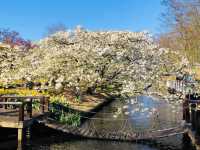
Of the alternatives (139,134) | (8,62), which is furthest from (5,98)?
(139,134)

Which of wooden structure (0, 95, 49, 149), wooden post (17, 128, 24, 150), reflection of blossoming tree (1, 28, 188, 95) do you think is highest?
reflection of blossoming tree (1, 28, 188, 95)

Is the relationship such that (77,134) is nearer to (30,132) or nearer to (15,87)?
(30,132)

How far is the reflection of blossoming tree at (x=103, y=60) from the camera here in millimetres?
17984

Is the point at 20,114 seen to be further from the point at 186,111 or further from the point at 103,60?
the point at 186,111

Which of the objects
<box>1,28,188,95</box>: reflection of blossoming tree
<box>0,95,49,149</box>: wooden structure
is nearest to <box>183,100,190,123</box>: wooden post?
<box>1,28,188,95</box>: reflection of blossoming tree

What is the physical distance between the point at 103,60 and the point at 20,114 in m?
4.51

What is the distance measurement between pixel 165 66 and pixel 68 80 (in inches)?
181

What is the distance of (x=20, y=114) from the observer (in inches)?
733

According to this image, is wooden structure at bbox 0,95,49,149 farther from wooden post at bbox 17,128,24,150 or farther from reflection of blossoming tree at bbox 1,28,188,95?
reflection of blossoming tree at bbox 1,28,188,95

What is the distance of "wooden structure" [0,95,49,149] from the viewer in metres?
18.6

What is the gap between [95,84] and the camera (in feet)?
62.1

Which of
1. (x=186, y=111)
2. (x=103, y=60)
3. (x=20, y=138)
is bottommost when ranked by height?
(x=20, y=138)

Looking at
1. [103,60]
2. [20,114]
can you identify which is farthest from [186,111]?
[20,114]

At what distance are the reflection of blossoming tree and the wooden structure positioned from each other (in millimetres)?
1878
